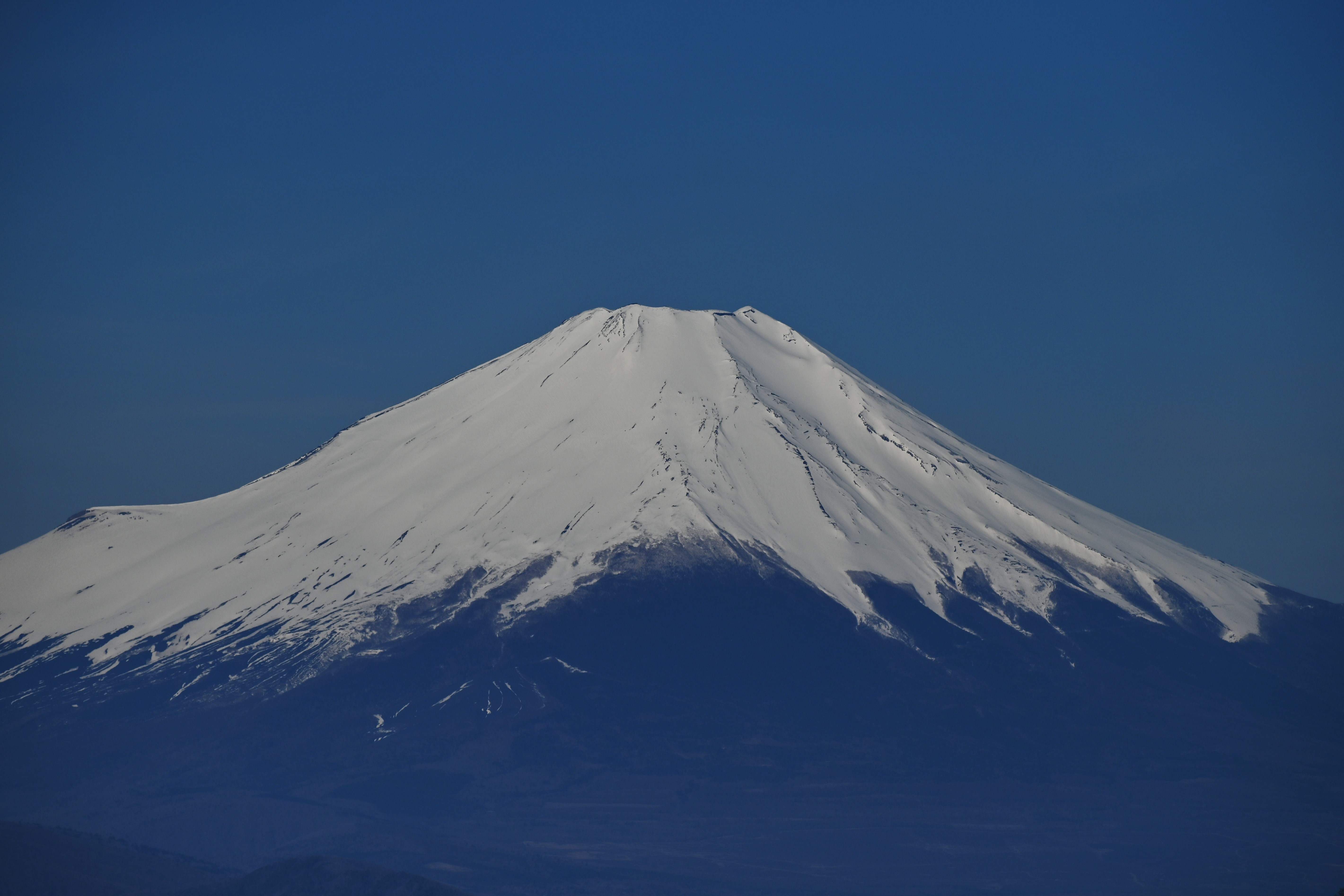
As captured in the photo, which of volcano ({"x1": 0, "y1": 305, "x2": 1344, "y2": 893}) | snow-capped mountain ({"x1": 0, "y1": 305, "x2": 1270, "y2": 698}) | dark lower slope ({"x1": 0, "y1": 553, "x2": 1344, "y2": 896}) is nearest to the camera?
dark lower slope ({"x1": 0, "y1": 553, "x2": 1344, "y2": 896})

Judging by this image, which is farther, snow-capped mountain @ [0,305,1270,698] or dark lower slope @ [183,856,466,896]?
snow-capped mountain @ [0,305,1270,698]

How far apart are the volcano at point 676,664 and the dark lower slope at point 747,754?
0.21 metres

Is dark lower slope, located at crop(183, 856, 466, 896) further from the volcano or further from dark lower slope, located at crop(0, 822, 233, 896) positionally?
the volcano

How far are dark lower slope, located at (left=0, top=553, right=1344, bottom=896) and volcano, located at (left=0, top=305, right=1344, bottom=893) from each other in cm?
21

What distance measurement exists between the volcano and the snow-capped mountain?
1.00ft

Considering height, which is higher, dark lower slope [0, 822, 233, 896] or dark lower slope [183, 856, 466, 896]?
dark lower slope [0, 822, 233, 896]

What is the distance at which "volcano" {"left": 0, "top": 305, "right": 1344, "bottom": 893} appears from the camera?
100 metres

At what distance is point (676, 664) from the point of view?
4432 inches

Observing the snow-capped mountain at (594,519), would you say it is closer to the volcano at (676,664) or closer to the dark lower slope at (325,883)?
the volcano at (676,664)

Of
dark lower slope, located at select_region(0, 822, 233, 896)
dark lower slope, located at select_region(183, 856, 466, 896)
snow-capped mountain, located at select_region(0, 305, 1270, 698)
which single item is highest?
snow-capped mountain, located at select_region(0, 305, 1270, 698)

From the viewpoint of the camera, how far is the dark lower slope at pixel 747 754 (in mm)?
97938

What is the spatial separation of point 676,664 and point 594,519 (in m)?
11.3

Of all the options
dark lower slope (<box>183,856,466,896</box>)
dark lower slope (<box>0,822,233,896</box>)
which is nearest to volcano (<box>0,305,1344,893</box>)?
dark lower slope (<box>0,822,233,896</box>)

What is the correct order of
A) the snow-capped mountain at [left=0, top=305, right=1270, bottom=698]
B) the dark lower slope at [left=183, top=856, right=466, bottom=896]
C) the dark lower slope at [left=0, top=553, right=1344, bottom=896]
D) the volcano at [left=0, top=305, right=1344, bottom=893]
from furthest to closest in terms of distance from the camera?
the snow-capped mountain at [left=0, top=305, right=1270, bottom=698] → the volcano at [left=0, top=305, right=1344, bottom=893] → the dark lower slope at [left=0, top=553, right=1344, bottom=896] → the dark lower slope at [left=183, top=856, right=466, bottom=896]
